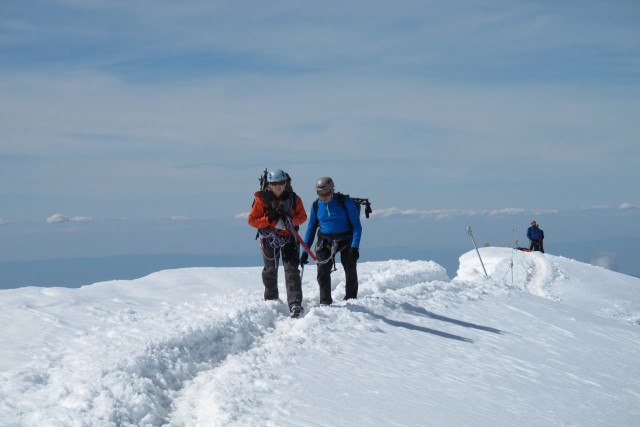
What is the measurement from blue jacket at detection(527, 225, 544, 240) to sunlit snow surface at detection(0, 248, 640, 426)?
2234 centimetres

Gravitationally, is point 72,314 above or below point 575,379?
above

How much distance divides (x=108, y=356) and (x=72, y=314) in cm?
186

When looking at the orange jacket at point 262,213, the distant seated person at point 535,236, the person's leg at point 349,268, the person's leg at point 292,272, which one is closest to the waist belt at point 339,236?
the person's leg at point 349,268

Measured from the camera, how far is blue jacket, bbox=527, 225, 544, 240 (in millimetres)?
34406

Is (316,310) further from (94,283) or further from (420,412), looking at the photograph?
(94,283)

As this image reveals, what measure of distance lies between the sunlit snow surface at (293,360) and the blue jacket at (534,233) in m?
22.3

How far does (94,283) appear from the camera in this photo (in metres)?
10.7

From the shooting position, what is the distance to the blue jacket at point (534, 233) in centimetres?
3441

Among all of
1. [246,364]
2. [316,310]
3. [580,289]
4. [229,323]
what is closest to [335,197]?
[316,310]

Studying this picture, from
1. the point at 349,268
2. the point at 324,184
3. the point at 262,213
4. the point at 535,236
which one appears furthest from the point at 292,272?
the point at 535,236

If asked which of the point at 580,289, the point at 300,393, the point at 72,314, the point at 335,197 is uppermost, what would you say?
the point at 335,197

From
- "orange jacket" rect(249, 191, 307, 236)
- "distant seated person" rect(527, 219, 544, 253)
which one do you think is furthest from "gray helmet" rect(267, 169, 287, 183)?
"distant seated person" rect(527, 219, 544, 253)

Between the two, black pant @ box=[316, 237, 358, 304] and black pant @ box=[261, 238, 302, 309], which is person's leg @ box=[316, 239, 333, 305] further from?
black pant @ box=[261, 238, 302, 309]

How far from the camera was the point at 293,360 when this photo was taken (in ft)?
23.9
